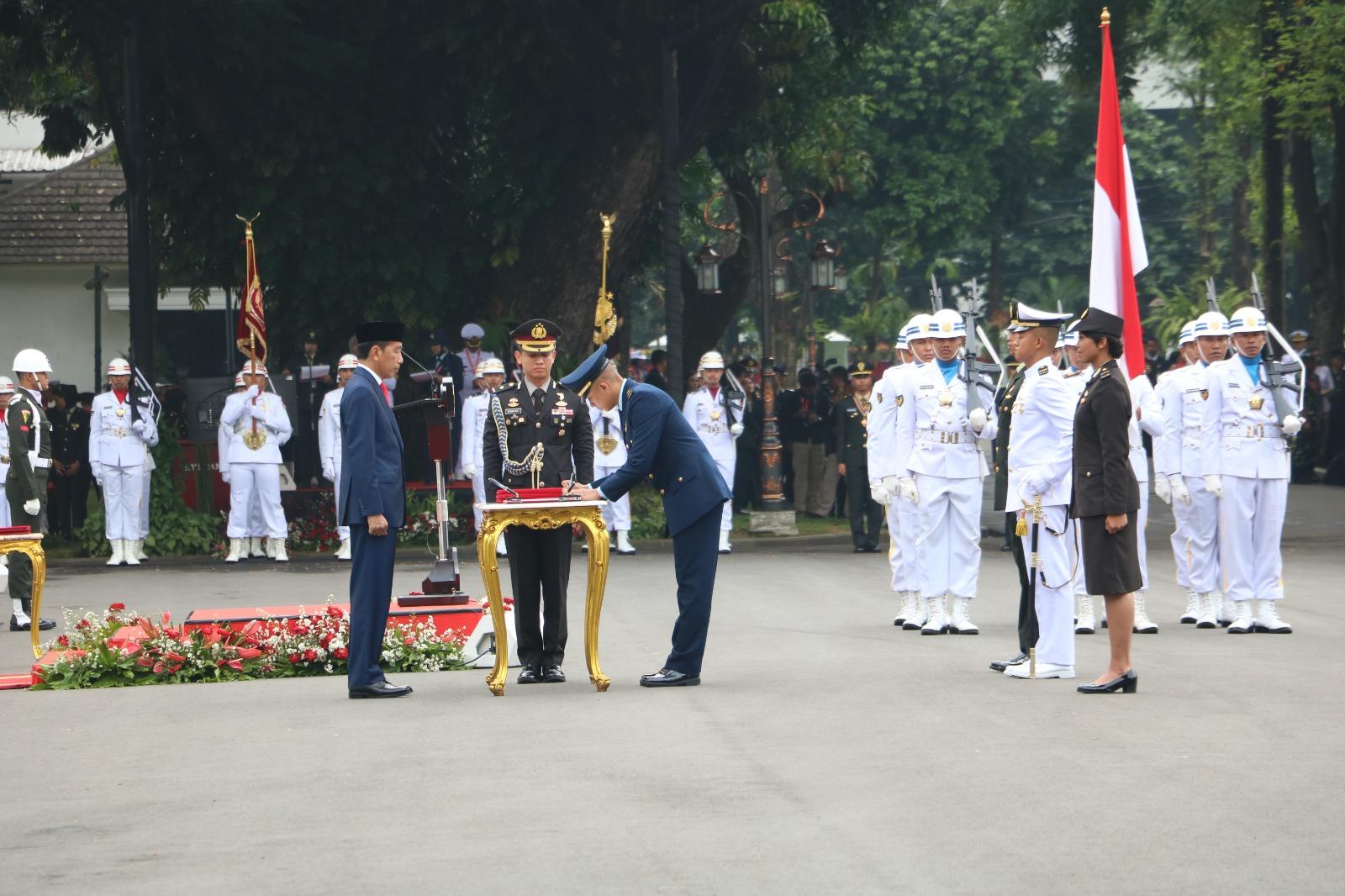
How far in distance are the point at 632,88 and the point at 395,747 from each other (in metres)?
15.6

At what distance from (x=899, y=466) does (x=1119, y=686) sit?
432 cm

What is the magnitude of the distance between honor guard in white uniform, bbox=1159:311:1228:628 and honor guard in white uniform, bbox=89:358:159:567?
11.6 m

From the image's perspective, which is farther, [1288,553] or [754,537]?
[754,537]

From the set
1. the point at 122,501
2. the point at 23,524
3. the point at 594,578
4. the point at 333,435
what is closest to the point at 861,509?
the point at 333,435

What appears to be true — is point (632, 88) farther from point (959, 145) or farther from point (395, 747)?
point (959, 145)

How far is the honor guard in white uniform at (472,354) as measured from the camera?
77.2 ft

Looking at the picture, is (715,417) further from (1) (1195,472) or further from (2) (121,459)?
(1) (1195,472)

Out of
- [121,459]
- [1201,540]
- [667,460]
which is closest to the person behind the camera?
[667,460]

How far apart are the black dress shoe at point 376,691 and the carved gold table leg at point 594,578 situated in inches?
42.4

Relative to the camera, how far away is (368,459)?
10.8 meters

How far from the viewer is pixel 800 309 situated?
50.1 meters

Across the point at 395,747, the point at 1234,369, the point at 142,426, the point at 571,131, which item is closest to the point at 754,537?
the point at 571,131

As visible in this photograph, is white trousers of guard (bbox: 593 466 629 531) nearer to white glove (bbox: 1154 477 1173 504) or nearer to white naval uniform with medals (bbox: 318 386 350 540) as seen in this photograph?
white naval uniform with medals (bbox: 318 386 350 540)

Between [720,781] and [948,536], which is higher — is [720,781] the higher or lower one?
the lower one
